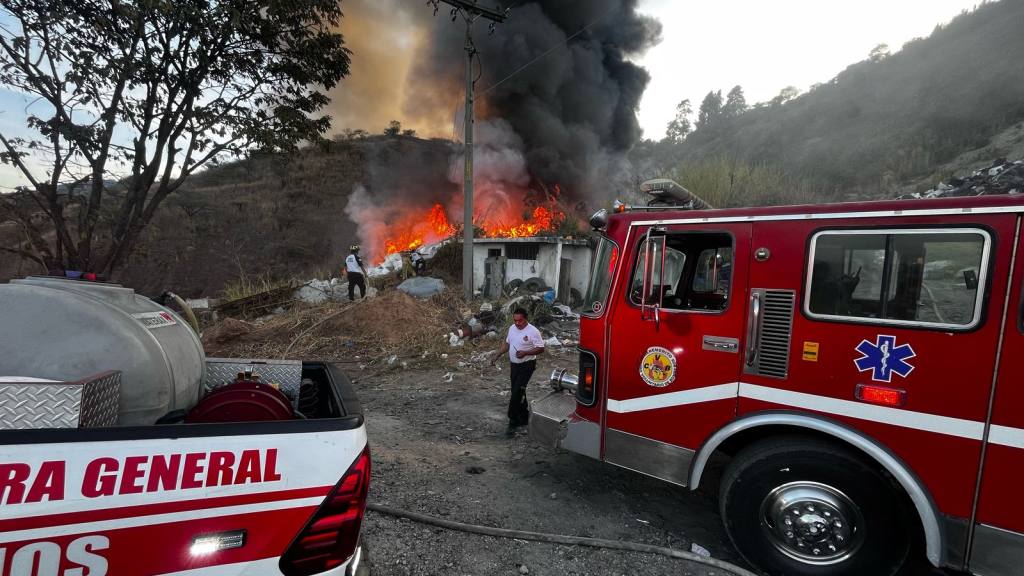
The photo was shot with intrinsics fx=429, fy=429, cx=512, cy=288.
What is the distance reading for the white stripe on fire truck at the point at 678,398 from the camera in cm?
294

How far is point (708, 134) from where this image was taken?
186ft

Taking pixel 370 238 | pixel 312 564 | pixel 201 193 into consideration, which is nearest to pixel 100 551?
pixel 312 564

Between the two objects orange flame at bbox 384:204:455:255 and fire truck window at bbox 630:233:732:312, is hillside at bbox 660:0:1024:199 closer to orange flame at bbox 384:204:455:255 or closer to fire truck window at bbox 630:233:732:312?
orange flame at bbox 384:204:455:255

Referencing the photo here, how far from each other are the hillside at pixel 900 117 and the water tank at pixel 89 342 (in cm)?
2568

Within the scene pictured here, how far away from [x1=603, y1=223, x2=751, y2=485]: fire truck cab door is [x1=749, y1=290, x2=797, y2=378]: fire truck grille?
123mm

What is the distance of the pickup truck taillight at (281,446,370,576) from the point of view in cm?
154

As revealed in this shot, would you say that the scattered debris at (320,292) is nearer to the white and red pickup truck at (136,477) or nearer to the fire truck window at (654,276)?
the fire truck window at (654,276)

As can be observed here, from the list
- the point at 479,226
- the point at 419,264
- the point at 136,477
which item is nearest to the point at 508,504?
the point at 136,477

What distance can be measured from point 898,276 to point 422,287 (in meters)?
12.7

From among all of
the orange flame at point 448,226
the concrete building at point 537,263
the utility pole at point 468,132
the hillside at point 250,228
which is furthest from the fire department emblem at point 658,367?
the hillside at point 250,228

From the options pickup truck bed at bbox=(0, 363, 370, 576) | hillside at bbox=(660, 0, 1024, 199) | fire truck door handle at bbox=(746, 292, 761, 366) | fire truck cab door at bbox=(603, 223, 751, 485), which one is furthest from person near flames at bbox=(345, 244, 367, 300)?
hillside at bbox=(660, 0, 1024, 199)

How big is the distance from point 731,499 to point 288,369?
3153 mm

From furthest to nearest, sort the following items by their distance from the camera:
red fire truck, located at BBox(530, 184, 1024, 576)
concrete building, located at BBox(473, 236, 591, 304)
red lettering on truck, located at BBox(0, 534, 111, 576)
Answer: concrete building, located at BBox(473, 236, 591, 304) < red fire truck, located at BBox(530, 184, 1024, 576) < red lettering on truck, located at BBox(0, 534, 111, 576)

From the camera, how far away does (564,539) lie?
317 centimetres
